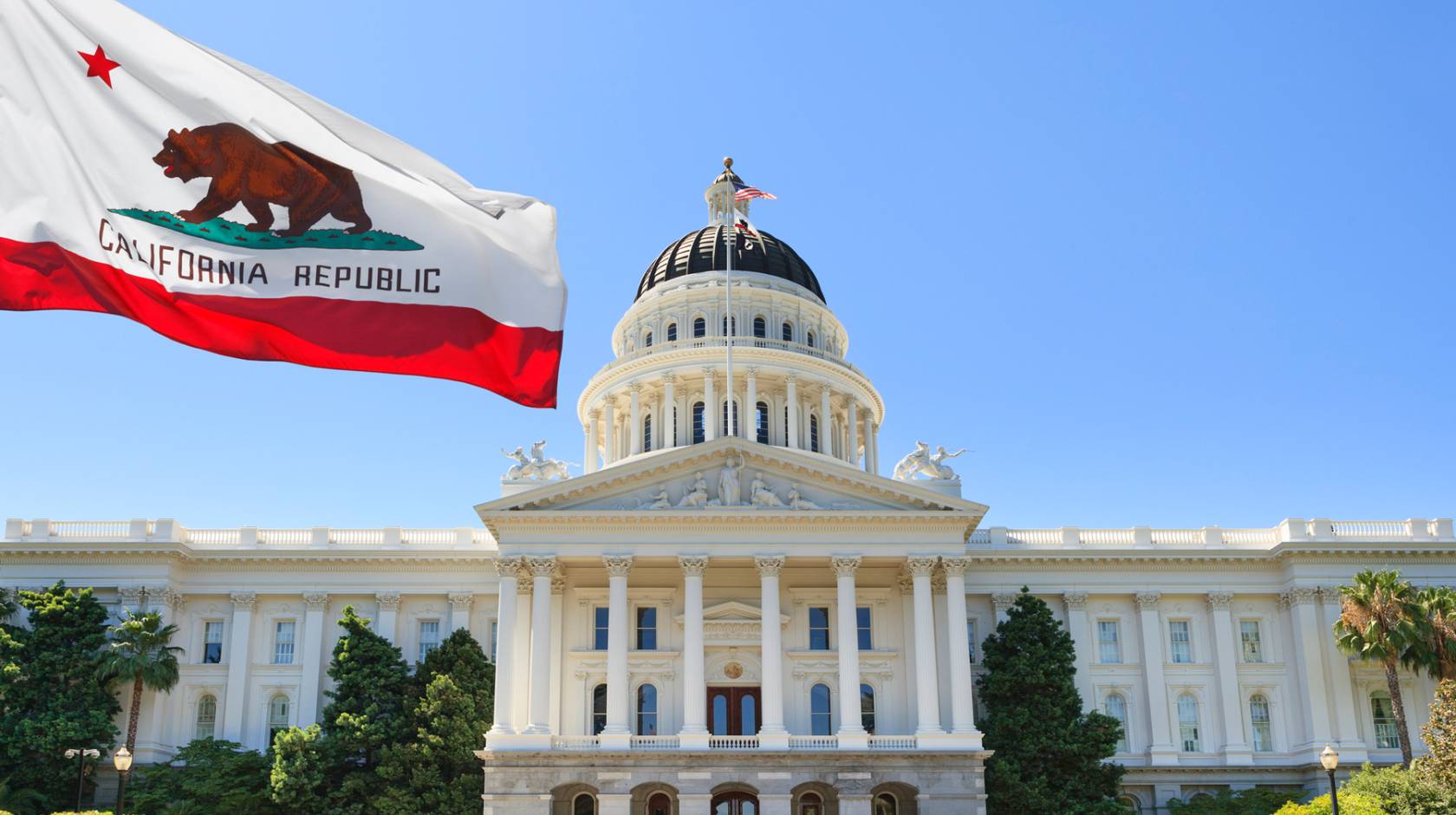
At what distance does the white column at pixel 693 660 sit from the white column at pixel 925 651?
20.2 feet

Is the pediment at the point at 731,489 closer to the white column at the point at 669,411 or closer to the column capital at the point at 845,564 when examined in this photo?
the column capital at the point at 845,564

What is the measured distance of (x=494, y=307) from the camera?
903cm

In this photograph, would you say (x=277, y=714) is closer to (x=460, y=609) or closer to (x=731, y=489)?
(x=460, y=609)

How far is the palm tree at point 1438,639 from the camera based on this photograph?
57531 millimetres

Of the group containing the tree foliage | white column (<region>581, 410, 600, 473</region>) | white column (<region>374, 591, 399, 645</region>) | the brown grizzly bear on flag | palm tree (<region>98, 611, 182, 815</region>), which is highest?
white column (<region>581, 410, 600, 473</region>)

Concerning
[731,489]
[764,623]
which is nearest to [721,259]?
[731,489]

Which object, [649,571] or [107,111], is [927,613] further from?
[107,111]

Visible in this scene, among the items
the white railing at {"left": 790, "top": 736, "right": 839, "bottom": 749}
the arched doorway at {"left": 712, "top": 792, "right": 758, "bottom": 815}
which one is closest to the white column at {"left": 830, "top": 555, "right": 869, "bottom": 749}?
the white railing at {"left": 790, "top": 736, "right": 839, "bottom": 749}

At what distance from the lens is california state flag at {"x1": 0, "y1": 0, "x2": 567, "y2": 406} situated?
875 cm

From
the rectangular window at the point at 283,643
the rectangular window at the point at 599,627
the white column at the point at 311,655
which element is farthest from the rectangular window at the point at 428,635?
the rectangular window at the point at 599,627

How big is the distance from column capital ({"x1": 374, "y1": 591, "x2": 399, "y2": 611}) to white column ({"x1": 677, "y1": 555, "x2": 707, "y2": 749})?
48.6ft

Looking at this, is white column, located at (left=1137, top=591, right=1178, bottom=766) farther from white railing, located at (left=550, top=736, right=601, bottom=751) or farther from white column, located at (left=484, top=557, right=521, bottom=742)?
white column, located at (left=484, top=557, right=521, bottom=742)

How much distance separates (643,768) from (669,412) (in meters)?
26.6

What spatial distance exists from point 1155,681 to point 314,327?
60.6 meters
